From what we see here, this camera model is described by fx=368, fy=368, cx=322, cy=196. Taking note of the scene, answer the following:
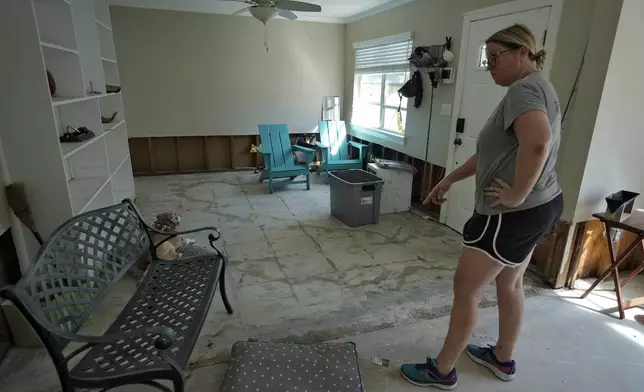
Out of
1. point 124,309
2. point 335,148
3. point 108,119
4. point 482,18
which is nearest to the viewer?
point 124,309

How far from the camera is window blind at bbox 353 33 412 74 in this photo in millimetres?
4426

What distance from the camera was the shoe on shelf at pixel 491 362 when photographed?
1.81 meters

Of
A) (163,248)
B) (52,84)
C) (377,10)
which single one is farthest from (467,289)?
(377,10)

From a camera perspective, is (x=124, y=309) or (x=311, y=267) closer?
(x=124, y=309)

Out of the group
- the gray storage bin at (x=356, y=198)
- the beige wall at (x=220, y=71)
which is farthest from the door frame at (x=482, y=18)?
the beige wall at (x=220, y=71)

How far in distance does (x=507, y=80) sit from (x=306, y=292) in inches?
71.2

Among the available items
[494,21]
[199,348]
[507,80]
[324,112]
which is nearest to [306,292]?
[199,348]

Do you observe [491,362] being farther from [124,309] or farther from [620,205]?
[124,309]

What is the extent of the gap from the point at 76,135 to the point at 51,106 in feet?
2.53

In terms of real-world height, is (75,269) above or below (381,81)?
below

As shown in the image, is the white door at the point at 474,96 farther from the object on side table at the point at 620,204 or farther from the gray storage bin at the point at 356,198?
the object on side table at the point at 620,204

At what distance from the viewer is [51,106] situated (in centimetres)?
189

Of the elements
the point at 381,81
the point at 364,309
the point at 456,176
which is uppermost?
the point at 381,81

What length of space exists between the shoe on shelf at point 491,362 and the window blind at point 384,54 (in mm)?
3381
